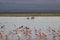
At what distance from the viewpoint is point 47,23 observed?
113 centimetres

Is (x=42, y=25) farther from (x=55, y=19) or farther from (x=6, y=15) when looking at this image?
(x=6, y=15)

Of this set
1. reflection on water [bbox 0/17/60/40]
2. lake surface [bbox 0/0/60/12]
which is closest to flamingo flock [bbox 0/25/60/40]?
reflection on water [bbox 0/17/60/40]

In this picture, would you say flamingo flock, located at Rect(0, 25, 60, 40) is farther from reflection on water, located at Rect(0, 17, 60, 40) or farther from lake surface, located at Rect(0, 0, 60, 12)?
lake surface, located at Rect(0, 0, 60, 12)

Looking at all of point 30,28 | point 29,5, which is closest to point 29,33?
point 30,28

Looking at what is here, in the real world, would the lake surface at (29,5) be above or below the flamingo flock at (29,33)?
above

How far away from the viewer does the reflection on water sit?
42.7 inches

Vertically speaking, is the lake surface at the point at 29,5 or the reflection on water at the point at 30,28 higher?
the lake surface at the point at 29,5

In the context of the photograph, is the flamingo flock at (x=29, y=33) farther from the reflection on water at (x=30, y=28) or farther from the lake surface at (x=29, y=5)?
the lake surface at (x=29, y=5)

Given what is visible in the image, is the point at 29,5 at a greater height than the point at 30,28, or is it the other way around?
the point at 29,5

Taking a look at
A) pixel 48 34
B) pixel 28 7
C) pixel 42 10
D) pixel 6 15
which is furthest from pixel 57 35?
pixel 6 15

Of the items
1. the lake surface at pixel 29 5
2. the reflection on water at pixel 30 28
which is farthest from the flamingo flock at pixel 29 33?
the lake surface at pixel 29 5

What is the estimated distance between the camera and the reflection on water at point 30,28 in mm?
1085

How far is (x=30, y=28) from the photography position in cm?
112

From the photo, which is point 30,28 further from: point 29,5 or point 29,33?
point 29,5
